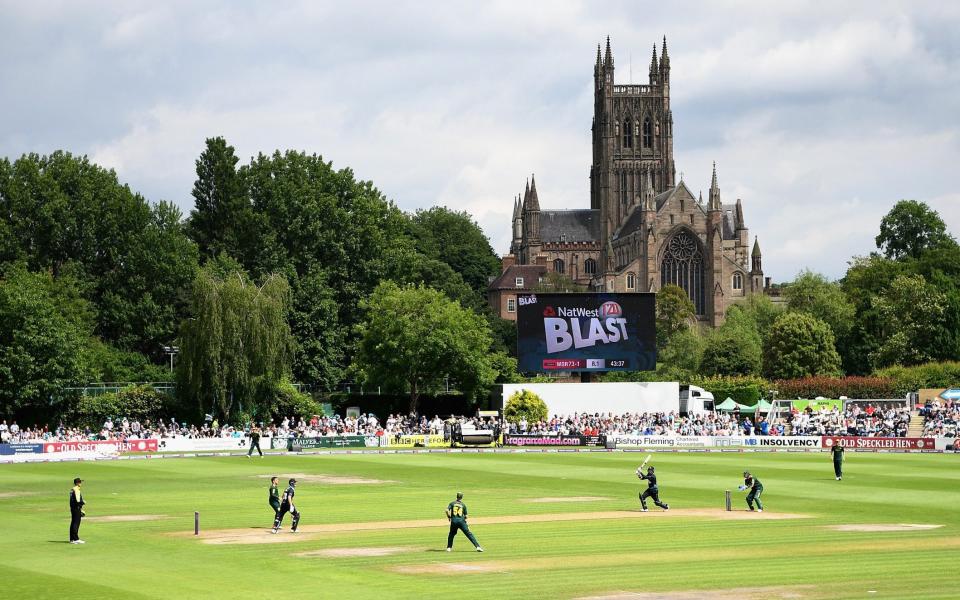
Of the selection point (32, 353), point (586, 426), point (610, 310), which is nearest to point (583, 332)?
point (610, 310)

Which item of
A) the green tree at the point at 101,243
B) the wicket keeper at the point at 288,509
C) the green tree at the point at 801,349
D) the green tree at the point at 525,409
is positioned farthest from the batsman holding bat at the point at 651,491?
the green tree at the point at 801,349

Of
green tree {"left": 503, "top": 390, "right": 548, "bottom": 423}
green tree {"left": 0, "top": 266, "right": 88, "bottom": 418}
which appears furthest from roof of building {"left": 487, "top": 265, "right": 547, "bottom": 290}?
green tree {"left": 0, "top": 266, "right": 88, "bottom": 418}

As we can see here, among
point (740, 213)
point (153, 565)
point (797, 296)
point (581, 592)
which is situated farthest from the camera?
point (740, 213)

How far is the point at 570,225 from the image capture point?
619 ft

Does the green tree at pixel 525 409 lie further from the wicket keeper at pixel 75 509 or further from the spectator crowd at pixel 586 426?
the wicket keeper at pixel 75 509

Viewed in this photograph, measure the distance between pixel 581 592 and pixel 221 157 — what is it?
78672 millimetres

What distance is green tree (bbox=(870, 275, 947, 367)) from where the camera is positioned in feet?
337

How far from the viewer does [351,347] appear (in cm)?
9138

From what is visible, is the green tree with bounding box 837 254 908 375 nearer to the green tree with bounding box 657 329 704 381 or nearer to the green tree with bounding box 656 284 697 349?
the green tree with bounding box 657 329 704 381

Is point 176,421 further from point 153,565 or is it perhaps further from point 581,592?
point 581,592

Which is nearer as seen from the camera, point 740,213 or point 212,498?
point 212,498

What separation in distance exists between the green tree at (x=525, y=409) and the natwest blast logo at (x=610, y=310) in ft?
21.1

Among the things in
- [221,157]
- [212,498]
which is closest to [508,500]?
[212,498]

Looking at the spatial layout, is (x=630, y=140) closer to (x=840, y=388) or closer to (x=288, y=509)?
(x=840, y=388)
